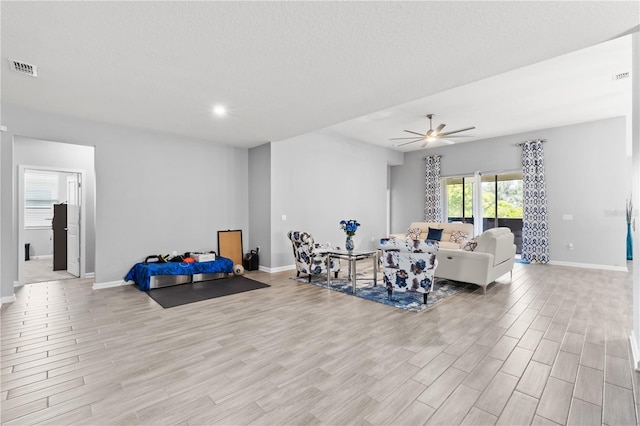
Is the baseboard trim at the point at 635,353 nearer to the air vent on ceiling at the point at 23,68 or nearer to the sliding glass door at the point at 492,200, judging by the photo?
the sliding glass door at the point at 492,200

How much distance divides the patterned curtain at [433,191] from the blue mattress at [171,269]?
631 centimetres

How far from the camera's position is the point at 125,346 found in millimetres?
2912

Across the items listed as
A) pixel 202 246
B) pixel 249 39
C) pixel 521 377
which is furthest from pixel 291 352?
pixel 202 246

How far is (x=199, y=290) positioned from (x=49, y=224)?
263 inches

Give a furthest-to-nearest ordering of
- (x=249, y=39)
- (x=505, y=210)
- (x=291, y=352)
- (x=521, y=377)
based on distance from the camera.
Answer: (x=505, y=210) → (x=291, y=352) → (x=249, y=39) → (x=521, y=377)

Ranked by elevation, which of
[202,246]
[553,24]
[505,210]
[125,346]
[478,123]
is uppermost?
[478,123]

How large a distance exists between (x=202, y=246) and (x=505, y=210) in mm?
7971

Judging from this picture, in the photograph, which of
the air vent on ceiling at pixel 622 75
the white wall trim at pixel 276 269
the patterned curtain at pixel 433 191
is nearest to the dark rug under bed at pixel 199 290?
the white wall trim at pixel 276 269

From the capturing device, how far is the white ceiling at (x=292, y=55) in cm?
Result: 222

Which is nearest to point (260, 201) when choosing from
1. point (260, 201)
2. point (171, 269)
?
point (260, 201)

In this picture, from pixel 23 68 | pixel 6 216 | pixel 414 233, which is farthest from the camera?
pixel 414 233

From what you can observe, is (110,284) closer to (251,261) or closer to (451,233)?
(251,261)

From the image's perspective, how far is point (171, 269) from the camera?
529 centimetres

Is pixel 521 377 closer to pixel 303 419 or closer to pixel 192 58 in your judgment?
pixel 303 419
